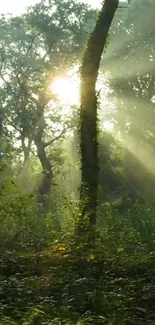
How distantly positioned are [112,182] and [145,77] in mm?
10661

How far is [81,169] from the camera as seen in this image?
47.8ft

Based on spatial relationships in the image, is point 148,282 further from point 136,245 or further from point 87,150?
point 87,150

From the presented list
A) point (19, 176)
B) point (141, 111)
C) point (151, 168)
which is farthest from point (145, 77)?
point (19, 176)

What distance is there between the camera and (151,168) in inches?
1831

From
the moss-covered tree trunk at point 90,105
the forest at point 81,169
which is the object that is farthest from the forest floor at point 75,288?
the moss-covered tree trunk at point 90,105

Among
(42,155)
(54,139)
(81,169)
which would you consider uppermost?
(54,139)

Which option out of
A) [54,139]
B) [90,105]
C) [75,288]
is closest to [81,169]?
[90,105]

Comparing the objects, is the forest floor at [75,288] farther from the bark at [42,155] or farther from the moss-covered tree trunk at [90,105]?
the bark at [42,155]

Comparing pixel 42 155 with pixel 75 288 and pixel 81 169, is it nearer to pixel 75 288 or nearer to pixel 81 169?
pixel 81 169

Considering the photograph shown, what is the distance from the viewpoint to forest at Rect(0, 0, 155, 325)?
7.01m

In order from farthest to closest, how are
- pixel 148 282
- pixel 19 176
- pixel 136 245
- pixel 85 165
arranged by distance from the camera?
pixel 19 176 → pixel 85 165 → pixel 136 245 → pixel 148 282

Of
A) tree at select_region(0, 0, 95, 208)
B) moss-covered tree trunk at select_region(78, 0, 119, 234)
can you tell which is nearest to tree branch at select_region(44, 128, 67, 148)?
tree at select_region(0, 0, 95, 208)

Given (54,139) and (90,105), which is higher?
(54,139)

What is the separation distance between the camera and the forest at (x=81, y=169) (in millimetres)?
7012
